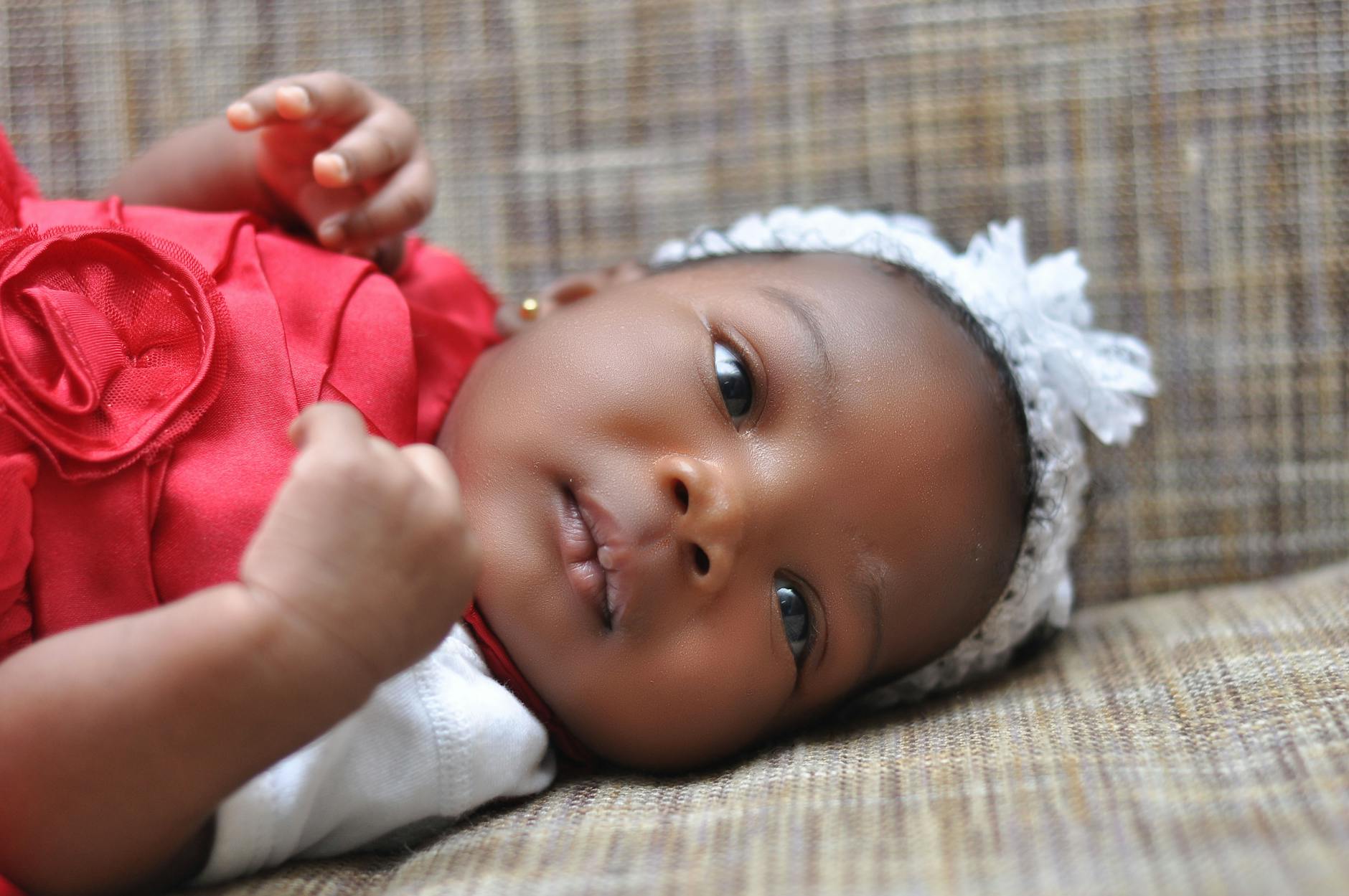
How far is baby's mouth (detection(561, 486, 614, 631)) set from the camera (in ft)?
3.03

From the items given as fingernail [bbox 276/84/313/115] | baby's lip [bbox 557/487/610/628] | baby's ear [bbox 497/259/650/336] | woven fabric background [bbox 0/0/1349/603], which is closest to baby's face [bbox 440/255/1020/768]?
baby's lip [bbox 557/487/610/628]

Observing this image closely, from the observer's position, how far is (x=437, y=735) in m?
0.88

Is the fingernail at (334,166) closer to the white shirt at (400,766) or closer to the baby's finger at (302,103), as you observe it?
the baby's finger at (302,103)

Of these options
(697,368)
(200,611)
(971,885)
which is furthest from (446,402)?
(971,885)

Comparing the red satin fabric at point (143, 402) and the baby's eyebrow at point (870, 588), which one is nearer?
the red satin fabric at point (143, 402)

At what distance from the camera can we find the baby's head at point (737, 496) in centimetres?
93

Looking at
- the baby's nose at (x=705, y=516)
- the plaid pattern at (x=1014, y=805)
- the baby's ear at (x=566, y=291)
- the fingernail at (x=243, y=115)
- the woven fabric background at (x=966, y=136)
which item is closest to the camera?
the plaid pattern at (x=1014, y=805)

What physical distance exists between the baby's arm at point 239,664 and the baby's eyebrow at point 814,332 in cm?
37

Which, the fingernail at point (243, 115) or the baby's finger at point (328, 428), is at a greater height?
the fingernail at point (243, 115)

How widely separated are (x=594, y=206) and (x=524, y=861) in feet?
2.91

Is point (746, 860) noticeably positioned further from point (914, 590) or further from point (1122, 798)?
point (914, 590)

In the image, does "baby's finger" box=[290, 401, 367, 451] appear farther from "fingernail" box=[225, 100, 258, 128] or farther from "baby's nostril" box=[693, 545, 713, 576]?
"fingernail" box=[225, 100, 258, 128]

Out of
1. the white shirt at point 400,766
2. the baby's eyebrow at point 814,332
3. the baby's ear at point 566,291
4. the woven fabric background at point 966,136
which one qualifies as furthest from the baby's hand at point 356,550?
the woven fabric background at point 966,136

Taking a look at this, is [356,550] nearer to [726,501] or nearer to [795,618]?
[726,501]
